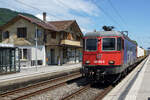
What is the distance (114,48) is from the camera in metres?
10.9

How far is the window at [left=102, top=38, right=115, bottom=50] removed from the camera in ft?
35.9

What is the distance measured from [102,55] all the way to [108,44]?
2.40ft

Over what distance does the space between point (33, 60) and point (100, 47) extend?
51.5 ft

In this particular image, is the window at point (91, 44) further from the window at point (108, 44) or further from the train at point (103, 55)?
the window at point (108, 44)

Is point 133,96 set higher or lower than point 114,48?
lower

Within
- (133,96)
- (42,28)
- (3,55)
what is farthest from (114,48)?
(42,28)

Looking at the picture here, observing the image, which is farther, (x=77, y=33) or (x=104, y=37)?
(x=77, y=33)

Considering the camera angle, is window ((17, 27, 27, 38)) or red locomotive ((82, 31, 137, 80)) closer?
red locomotive ((82, 31, 137, 80))

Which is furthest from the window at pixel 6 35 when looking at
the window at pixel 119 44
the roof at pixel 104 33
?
the window at pixel 119 44

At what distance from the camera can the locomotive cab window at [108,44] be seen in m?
10.9

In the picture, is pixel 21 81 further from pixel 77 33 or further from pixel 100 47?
pixel 77 33

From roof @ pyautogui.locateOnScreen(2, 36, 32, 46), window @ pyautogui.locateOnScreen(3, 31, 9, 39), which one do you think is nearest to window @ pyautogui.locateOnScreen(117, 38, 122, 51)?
roof @ pyautogui.locateOnScreen(2, 36, 32, 46)

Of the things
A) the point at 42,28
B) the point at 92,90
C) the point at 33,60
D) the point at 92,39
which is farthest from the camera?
the point at 42,28

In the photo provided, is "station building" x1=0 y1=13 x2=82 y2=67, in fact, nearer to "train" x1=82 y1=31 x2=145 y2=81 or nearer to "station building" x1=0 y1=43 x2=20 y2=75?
"station building" x1=0 y1=43 x2=20 y2=75
